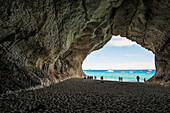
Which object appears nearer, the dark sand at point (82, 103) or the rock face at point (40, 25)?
the dark sand at point (82, 103)

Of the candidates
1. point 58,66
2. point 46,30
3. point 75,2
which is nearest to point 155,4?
point 75,2

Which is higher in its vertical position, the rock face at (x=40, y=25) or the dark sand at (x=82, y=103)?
the rock face at (x=40, y=25)

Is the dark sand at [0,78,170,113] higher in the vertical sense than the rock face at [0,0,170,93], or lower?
lower

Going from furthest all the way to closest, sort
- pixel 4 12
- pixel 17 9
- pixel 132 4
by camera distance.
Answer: pixel 132 4
pixel 17 9
pixel 4 12

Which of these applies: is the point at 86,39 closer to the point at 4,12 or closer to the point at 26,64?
the point at 26,64

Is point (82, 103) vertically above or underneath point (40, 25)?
underneath

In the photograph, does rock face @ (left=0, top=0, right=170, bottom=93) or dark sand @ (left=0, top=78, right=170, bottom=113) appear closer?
dark sand @ (left=0, top=78, right=170, bottom=113)

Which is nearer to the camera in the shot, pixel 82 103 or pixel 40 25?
pixel 82 103

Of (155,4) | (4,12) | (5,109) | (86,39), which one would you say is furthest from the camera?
(86,39)

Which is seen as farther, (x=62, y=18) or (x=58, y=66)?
(x=58, y=66)

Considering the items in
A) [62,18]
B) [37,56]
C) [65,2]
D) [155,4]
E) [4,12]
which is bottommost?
[37,56]

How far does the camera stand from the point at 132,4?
17.2m

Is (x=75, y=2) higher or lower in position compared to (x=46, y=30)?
higher

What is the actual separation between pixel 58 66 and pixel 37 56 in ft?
38.6
